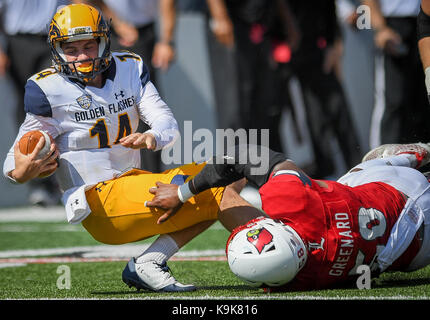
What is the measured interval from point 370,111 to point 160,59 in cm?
341

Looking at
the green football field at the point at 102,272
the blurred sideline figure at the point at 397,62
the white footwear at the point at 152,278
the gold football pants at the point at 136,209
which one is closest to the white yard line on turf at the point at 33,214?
the green football field at the point at 102,272

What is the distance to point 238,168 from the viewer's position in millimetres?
→ 3666

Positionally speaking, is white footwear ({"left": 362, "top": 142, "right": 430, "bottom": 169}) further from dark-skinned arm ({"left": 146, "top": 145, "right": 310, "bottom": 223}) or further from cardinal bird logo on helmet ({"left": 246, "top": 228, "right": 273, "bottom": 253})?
cardinal bird logo on helmet ({"left": 246, "top": 228, "right": 273, "bottom": 253})

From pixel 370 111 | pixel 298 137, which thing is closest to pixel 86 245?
pixel 298 137

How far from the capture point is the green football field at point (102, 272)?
353 cm

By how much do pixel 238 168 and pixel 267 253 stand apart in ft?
1.63

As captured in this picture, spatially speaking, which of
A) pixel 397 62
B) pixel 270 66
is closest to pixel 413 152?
pixel 397 62

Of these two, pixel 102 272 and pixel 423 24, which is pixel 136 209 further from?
pixel 423 24

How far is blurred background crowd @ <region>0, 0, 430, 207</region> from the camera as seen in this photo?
688 centimetres

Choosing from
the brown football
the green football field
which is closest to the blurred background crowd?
the green football field

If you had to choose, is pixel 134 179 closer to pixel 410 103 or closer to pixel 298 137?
→ pixel 410 103

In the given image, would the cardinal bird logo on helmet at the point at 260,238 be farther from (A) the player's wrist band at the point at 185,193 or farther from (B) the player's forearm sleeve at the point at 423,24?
(B) the player's forearm sleeve at the point at 423,24

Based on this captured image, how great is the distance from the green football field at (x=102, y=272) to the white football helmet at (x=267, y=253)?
92 millimetres

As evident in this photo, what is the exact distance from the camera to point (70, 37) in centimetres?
410
